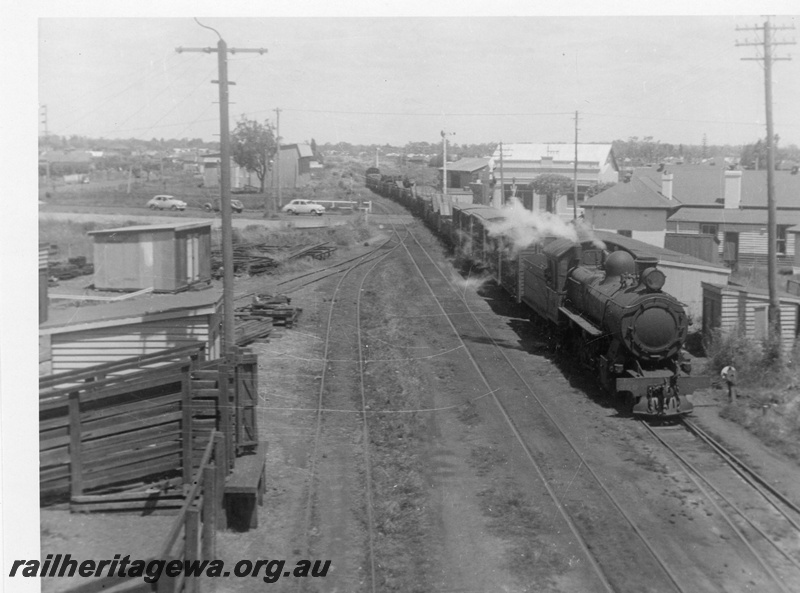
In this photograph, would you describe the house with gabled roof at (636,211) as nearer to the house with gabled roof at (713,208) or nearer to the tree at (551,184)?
the house with gabled roof at (713,208)

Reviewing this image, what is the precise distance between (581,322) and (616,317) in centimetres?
206

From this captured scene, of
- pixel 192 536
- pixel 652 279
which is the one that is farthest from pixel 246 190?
pixel 192 536

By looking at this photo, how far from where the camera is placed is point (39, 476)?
841cm

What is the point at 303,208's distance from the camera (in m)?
48.9

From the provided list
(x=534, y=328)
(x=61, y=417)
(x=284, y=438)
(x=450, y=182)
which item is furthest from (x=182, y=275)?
(x=450, y=182)

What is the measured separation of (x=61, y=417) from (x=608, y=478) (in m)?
7.95

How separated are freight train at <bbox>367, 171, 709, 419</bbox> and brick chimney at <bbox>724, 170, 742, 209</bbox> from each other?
18.3m

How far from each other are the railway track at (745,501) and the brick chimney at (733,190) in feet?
83.9

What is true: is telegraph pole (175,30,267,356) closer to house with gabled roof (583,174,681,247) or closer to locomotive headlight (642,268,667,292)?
locomotive headlight (642,268,667,292)

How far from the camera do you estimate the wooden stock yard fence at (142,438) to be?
8.52 meters

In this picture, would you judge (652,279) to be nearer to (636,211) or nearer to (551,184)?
(636,211)

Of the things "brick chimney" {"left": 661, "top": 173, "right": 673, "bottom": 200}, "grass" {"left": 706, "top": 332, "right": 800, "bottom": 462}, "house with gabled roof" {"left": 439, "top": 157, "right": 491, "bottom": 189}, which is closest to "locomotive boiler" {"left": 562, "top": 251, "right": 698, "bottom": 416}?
"grass" {"left": 706, "top": 332, "right": 800, "bottom": 462}

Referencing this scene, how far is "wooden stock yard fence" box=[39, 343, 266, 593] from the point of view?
852 centimetres

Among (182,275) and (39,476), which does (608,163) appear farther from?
(39,476)
